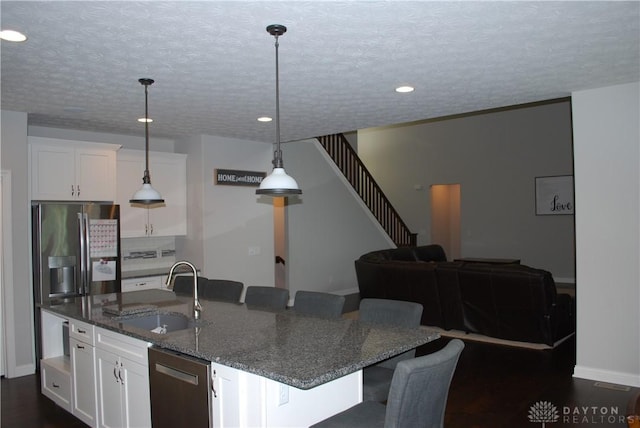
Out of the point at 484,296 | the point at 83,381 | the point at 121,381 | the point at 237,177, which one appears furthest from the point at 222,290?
the point at 484,296

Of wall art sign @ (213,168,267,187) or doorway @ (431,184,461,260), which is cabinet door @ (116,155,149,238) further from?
doorway @ (431,184,461,260)

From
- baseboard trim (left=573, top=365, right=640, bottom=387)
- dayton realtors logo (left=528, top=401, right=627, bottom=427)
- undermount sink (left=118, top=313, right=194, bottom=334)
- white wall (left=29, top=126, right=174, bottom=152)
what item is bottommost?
dayton realtors logo (left=528, top=401, right=627, bottom=427)

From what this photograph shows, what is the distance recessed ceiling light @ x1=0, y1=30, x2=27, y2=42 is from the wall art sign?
3.90 m

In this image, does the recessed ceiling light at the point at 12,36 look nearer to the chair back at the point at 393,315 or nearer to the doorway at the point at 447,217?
the chair back at the point at 393,315

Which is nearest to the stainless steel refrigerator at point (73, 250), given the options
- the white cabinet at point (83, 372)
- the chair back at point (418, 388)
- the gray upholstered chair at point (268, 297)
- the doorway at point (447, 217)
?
the white cabinet at point (83, 372)

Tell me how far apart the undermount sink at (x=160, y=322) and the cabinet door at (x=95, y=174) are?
2.69m

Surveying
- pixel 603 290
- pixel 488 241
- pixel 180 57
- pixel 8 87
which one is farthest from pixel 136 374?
pixel 488 241

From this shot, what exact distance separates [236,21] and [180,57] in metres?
0.77

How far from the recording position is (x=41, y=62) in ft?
11.0

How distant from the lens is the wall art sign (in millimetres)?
6777

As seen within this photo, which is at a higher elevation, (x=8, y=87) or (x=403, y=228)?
(x=8, y=87)

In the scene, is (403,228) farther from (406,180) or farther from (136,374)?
(136,374)

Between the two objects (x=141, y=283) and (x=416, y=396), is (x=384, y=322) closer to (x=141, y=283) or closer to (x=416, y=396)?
(x=416, y=396)

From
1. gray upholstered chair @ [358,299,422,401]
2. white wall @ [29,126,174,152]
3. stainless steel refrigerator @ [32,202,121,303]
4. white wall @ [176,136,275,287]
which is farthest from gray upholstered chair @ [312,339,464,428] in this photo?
white wall @ [29,126,174,152]
